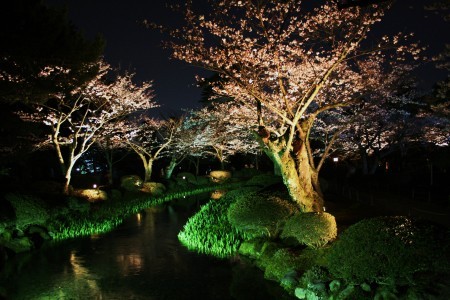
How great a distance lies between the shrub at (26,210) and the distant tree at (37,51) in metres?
3.11

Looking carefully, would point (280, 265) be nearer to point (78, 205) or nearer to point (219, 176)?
point (78, 205)

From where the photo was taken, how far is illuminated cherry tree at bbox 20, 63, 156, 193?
763 inches

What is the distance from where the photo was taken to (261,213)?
448 inches

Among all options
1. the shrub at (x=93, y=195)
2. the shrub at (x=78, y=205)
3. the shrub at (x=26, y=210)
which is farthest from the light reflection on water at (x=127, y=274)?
the shrub at (x=93, y=195)

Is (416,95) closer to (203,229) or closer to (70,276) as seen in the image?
(203,229)

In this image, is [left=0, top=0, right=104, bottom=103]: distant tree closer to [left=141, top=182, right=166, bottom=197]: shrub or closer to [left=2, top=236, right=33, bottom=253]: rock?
[left=2, top=236, right=33, bottom=253]: rock

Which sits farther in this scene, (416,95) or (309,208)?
(416,95)

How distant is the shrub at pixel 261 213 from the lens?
11258 millimetres

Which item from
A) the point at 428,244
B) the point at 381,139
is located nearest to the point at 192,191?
the point at 381,139

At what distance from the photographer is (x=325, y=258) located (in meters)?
8.03

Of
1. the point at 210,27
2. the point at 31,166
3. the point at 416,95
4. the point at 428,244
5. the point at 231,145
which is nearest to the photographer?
the point at 428,244

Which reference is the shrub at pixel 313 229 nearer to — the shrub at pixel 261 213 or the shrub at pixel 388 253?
the shrub at pixel 261 213

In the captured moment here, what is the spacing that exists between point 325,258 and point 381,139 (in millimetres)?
28630

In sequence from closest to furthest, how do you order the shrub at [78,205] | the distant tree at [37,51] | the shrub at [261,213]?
the distant tree at [37,51] < the shrub at [261,213] < the shrub at [78,205]
